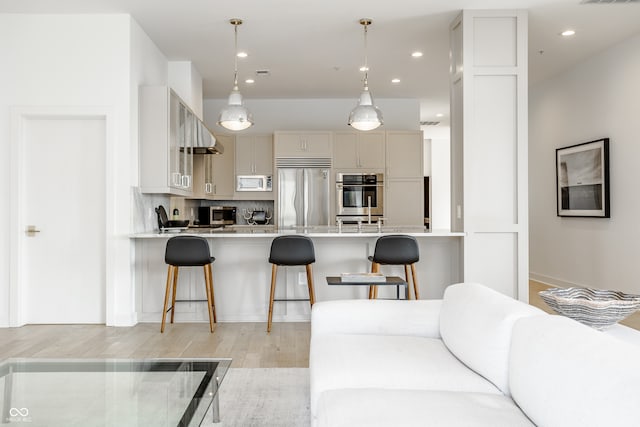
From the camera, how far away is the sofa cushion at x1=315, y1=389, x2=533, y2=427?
1.39 metres

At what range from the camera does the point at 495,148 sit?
4438 mm

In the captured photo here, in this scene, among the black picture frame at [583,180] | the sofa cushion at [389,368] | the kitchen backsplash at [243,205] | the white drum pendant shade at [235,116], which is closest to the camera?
the sofa cushion at [389,368]

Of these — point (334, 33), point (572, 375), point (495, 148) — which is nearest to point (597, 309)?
point (572, 375)

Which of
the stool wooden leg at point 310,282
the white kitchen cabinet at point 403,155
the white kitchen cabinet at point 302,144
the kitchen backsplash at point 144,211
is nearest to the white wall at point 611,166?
the white kitchen cabinet at point 403,155

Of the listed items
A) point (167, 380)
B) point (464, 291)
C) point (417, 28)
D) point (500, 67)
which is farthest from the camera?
point (417, 28)

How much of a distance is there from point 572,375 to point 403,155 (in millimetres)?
6653

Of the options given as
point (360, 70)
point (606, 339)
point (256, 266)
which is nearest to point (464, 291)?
point (606, 339)

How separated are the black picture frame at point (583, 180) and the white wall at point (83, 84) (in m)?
5.20

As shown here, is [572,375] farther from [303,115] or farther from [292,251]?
[303,115]

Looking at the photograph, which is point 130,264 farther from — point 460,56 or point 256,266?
point 460,56

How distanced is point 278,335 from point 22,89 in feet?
10.8

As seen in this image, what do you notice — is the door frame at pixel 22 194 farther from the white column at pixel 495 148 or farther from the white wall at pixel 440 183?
the white wall at pixel 440 183

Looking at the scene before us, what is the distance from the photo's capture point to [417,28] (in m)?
4.97

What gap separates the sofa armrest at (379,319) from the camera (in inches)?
96.3
